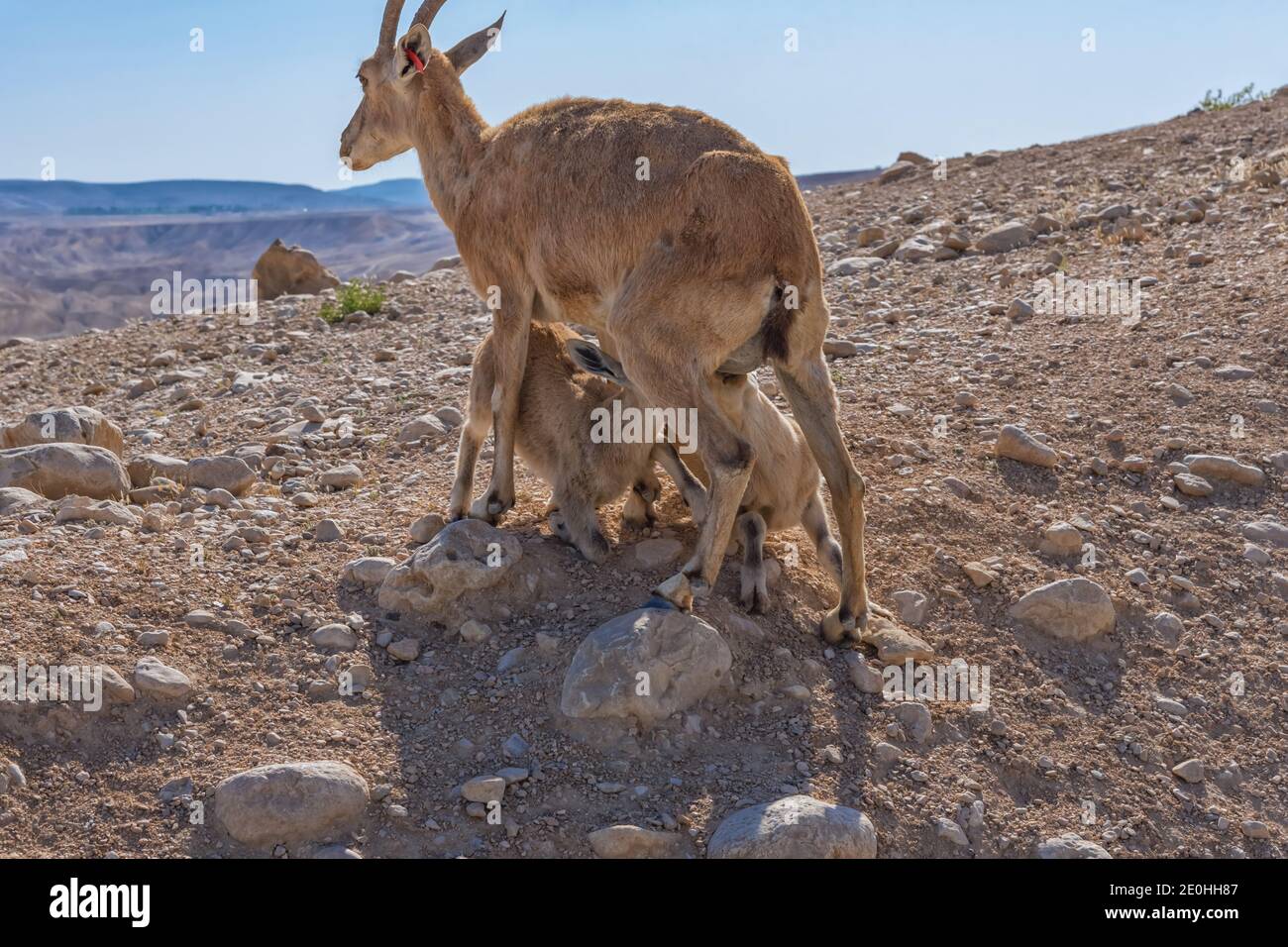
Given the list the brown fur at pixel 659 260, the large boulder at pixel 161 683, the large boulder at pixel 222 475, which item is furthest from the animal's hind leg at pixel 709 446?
the large boulder at pixel 222 475

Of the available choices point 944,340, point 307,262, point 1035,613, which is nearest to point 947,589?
point 1035,613

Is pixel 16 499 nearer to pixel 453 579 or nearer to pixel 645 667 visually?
pixel 453 579

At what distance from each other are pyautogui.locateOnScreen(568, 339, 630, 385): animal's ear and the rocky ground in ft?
2.92

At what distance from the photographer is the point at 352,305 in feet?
39.6

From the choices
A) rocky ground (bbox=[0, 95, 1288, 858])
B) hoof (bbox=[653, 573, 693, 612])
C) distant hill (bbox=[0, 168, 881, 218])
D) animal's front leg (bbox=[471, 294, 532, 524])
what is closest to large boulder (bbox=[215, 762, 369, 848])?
rocky ground (bbox=[0, 95, 1288, 858])

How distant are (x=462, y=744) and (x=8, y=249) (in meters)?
68.9

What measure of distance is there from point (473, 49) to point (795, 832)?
4.80 m

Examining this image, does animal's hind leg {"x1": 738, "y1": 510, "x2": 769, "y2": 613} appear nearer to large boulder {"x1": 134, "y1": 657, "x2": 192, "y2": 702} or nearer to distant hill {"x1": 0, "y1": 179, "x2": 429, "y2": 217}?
large boulder {"x1": 134, "y1": 657, "x2": 192, "y2": 702}

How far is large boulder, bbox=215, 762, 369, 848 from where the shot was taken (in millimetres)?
4512

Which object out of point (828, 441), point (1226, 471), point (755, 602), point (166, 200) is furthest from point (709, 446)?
point (166, 200)

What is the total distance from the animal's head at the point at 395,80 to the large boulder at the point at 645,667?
3296 mm

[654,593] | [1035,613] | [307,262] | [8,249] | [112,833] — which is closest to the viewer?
[112,833]

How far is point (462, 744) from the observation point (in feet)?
16.5

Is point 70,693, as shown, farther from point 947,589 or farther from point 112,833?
point 947,589
